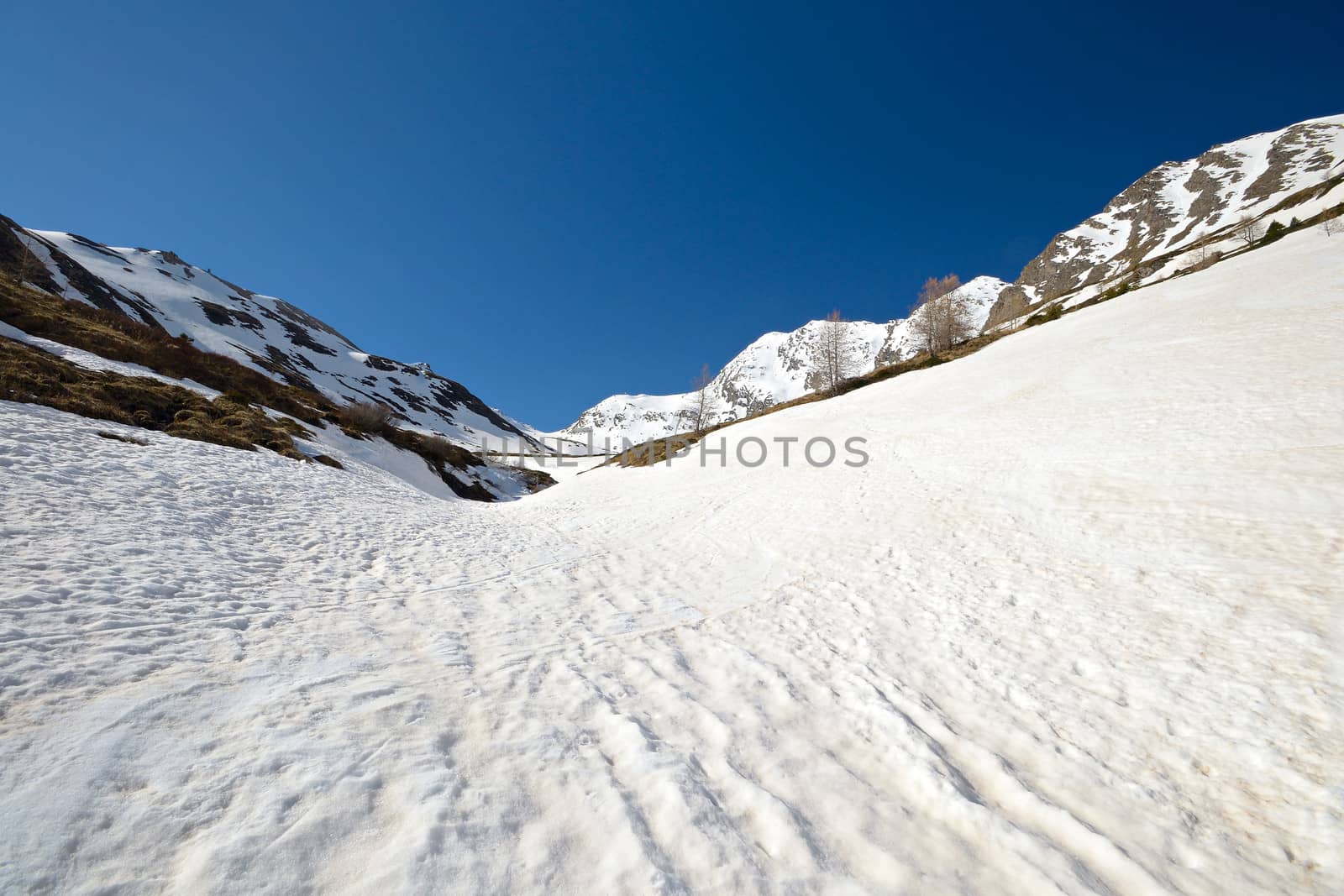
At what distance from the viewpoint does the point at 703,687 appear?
15.2ft

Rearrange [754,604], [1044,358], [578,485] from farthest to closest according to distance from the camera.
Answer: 1. [578,485]
2. [1044,358]
3. [754,604]

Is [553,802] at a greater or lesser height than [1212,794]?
greater

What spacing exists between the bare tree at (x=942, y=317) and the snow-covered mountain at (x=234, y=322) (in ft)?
211

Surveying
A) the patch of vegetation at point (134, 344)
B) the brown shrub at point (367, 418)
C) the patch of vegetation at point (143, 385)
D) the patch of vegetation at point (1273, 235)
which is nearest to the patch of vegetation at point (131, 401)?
the patch of vegetation at point (143, 385)

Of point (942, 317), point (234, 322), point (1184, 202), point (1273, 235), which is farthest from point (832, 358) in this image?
point (1184, 202)

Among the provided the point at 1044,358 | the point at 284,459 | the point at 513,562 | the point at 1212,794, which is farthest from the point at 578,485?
the point at 1212,794

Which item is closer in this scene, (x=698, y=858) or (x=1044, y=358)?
(x=698, y=858)

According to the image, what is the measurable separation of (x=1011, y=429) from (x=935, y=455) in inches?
94.0

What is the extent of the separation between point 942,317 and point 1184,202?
188m

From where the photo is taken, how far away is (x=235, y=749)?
3006mm

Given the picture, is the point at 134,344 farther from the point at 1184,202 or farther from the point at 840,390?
the point at 1184,202

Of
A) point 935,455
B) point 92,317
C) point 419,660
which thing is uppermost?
point 92,317

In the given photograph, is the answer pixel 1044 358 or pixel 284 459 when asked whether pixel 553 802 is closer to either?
pixel 284 459

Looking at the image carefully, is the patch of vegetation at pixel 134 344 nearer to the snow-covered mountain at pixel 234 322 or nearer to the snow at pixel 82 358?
the snow at pixel 82 358
